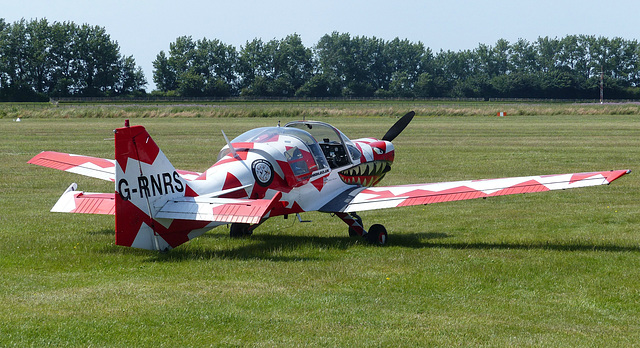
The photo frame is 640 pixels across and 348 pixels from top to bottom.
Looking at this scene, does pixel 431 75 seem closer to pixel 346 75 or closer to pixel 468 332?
pixel 346 75

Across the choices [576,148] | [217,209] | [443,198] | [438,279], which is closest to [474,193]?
[443,198]

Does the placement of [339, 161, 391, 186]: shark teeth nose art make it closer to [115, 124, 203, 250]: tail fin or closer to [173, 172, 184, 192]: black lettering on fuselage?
[173, 172, 184, 192]: black lettering on fuselage

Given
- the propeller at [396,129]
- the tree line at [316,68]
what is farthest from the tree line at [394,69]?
the propeller at [396,129]

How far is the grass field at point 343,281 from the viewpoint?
245 inches

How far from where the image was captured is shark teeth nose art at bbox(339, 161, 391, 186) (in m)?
12.1

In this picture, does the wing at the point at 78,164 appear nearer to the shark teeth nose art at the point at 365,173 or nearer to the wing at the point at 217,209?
the shark teeth nose art at the point at 365,173

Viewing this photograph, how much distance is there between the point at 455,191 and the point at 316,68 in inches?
5946

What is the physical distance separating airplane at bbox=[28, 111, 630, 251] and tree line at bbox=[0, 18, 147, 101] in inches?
5155

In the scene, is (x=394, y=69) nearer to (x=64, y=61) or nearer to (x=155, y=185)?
(x=64, y=61)

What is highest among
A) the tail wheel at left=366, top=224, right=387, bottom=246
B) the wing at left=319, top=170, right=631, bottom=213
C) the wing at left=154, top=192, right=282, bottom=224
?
the wing at left=154, top=192, right=282, bottom=224

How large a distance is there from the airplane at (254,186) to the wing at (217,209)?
0.04 ft

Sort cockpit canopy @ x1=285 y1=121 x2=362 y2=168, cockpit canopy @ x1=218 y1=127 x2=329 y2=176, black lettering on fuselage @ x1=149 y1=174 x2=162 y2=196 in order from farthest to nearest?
1. cockpit canopy @ x1=285 y1=121 x2=362 y2=168
2. cockpit canopy @ x1=218 y1=127 x2=329 y2=176
3. black lettering on fuselage @ x1=149 y1=174 x2=162 y2=196

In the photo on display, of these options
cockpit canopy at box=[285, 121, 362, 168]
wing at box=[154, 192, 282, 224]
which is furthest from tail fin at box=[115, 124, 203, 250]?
cockpit canopy at box=[285, 121, 362, 168]

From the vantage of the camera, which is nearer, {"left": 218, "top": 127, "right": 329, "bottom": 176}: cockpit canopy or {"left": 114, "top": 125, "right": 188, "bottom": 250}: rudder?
{"left": 114, "top": 125, "right": 188, "bottom": 250}: rudder
